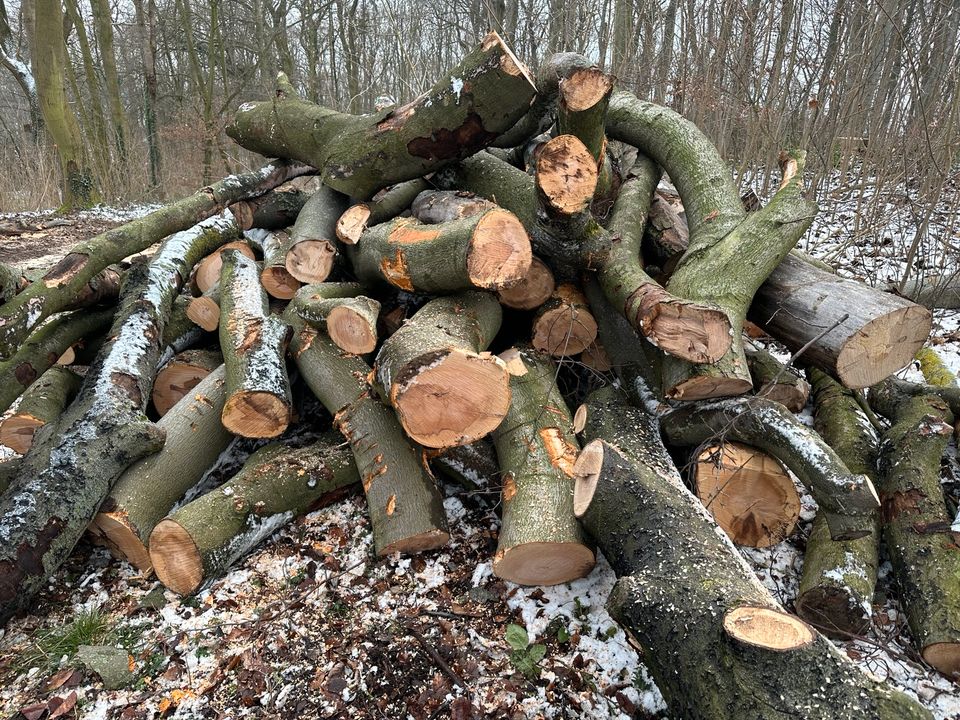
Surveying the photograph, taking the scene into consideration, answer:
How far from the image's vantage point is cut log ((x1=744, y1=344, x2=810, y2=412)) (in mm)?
2904

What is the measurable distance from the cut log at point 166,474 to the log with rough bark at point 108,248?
0.90 metres

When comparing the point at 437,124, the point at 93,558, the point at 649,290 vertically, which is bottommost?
the point at 93,558

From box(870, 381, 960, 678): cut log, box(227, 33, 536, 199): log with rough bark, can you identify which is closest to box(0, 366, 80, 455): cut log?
box(227, 33, 536, 199): log with rough bark

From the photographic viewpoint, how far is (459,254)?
2.63 metres

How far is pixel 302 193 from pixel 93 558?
2.80 m

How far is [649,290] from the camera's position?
261 centimetres

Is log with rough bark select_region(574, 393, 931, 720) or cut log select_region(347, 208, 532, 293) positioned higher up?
cut log select_region(347, 208, 532, 293)

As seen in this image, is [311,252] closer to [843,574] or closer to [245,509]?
[245,509]

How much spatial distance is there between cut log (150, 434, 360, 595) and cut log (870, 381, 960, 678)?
8.00ft

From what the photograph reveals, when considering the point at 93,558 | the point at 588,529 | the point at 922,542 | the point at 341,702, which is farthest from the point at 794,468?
the point at 93,558

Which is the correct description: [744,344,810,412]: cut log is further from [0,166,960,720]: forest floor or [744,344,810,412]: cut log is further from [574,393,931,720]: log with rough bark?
[574,393,931,720]: log with rough bark

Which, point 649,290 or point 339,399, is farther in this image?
point 339,399

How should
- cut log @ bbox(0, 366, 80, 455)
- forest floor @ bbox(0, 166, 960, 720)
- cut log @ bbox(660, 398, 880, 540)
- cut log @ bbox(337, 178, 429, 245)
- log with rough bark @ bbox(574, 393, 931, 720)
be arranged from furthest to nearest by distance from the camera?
cut log @ bbox(337, 178, 429, 245) < cut log @ bbox(0, 366, 80, 455) < cut log @ bbox(660, 398, 880, 540) < forest floor @ bbox(0, 166, 960, 720) < log with rough bark @ bbox(574, 393, 931, 720)

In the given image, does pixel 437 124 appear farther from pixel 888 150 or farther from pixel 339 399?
pixel 888 150
